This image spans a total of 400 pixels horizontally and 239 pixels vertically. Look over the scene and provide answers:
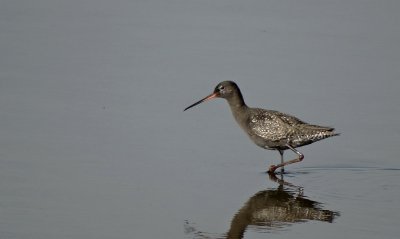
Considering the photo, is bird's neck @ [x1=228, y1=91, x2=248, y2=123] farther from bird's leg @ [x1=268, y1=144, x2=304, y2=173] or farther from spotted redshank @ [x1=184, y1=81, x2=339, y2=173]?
bird's leg @ [x1=268, y1=144, x2=304, y2=173]

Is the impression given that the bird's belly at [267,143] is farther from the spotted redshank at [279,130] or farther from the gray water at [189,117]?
the gray water at [189,117]

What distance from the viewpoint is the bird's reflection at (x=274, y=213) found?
9656 millimetres

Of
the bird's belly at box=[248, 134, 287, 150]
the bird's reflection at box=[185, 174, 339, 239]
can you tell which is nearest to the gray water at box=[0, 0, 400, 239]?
the bird's reflection at box=[185, 174, 339, 239]

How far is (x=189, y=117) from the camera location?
13.4 meters

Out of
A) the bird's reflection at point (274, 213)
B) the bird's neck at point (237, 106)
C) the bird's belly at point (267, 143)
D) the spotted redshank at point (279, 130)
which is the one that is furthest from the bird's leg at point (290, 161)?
the bird's neck at point (237, 106)

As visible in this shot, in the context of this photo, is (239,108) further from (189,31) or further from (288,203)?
(189,31)

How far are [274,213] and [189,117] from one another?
11.2 ft

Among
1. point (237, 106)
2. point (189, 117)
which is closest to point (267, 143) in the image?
point (237, 106)

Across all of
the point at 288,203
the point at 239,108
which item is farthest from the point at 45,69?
the point at 288,203

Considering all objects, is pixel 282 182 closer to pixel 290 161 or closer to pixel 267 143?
pixel 290 161

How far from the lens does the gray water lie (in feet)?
32.4

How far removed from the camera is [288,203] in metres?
10.7

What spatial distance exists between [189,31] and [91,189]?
6.84m

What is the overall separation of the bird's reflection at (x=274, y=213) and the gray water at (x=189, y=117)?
2cm
